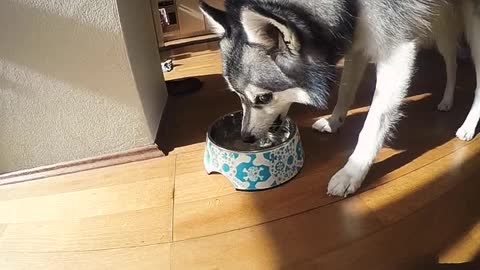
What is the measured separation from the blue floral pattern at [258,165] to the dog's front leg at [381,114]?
0.47ft

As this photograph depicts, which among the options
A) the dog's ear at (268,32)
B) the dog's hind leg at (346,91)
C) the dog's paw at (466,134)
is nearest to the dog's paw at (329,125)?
the dog's hind leg at (346,91)

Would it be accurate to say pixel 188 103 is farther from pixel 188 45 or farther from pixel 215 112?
pixel 188 45

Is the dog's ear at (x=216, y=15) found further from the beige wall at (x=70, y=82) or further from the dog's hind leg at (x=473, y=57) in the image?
the dog's hind leg at (x=473, y=57)

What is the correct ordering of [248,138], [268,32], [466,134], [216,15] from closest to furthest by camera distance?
[268,32] < [216,15] < [248,138] < [466,134]

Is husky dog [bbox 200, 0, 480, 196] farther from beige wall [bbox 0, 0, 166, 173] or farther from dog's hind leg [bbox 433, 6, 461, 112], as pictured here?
beige wall [bbox 0, 0, 166, 173]

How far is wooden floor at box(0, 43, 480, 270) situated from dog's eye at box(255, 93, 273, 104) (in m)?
0.28

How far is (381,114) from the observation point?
1375mm

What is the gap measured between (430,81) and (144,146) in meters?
1.30

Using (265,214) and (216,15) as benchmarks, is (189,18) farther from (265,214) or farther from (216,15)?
(265,214)

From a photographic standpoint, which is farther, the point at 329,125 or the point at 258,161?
the point at 329,125

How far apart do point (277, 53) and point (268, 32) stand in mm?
76

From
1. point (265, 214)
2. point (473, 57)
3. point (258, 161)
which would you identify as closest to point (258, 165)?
point (258, 161)

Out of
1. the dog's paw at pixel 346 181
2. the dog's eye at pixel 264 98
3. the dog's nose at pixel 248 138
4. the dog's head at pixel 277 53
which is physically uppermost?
the dog's head at pixel 277 53

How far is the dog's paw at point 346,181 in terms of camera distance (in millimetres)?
1356
